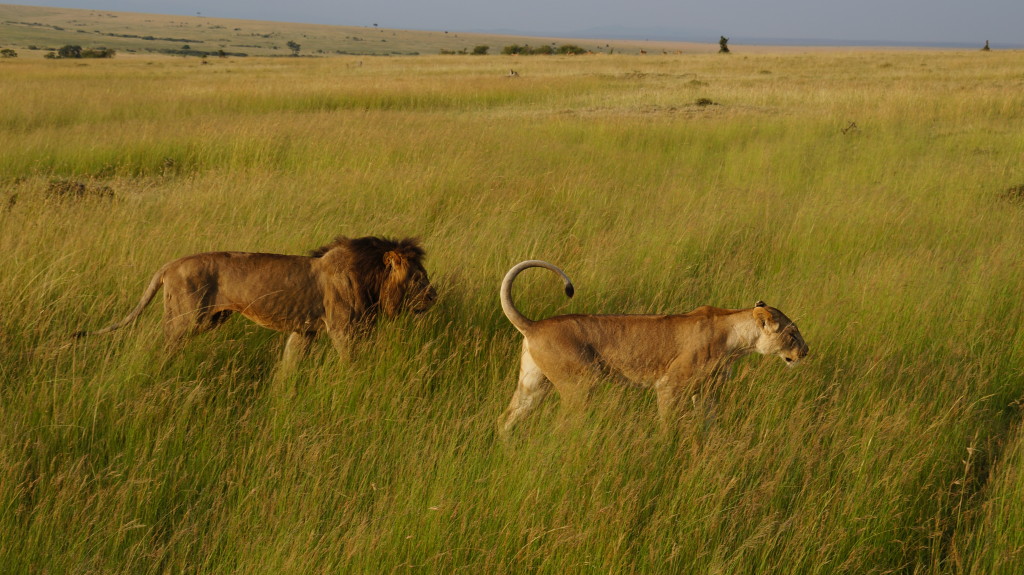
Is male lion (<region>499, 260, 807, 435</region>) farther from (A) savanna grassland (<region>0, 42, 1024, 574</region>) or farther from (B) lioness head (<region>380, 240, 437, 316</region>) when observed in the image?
(B) lioness head (<region>380, 240, 437, 316</region>)

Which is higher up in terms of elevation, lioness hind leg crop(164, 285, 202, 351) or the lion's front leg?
lioness hind leg crop(164, 285, 202, 351)

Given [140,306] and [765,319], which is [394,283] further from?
[765,319]

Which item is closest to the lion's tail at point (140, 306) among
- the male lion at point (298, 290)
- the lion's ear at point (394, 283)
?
the male lion at point (298, 290)

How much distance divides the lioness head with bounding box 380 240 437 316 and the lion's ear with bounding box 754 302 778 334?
1.72 metres

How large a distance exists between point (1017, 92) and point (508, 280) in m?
17.6

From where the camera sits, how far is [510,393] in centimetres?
396

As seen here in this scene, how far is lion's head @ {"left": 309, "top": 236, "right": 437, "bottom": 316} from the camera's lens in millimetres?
4133

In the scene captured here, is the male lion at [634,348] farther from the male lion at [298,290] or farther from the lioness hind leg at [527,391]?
the male lion at [298,290]

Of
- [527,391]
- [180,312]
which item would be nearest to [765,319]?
[527,391]

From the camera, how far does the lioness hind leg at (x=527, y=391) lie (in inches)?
139

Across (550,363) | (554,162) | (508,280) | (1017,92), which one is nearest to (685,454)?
(550,363)

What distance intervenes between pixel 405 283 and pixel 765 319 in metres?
1.87

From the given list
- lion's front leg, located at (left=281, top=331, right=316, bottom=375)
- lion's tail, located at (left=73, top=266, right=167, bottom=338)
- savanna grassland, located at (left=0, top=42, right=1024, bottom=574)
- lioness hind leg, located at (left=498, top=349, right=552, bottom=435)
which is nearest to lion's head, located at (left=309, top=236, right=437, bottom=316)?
savanna grassland, located at (left=0, top=42, right=1024, bottom=574)

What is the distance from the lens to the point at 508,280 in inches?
137
